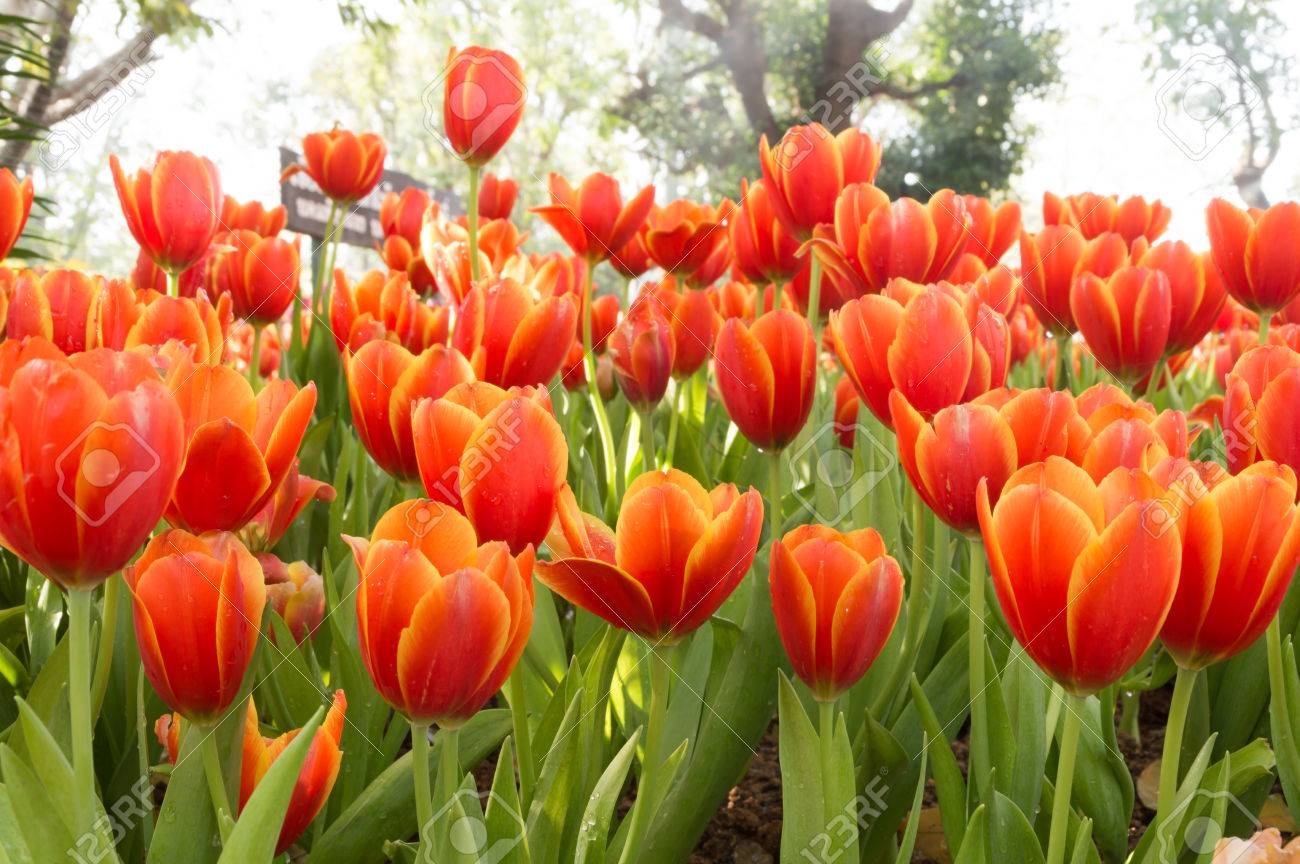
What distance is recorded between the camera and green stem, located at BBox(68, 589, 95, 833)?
58 cm

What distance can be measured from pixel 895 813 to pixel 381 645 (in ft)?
1.72

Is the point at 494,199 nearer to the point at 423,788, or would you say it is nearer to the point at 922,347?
the point at 922,347

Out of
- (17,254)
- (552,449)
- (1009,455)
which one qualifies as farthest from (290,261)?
(1009,455)

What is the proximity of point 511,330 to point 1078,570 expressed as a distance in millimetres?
Result: 617

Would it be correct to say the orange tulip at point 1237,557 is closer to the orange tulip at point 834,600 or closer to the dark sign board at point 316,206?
the orange tulip at point 834,600

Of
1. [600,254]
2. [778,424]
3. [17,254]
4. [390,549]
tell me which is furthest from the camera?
[17,254]

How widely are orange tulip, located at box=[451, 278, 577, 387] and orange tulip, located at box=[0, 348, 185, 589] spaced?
1.59ft

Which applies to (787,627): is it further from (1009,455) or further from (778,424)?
(778,424)

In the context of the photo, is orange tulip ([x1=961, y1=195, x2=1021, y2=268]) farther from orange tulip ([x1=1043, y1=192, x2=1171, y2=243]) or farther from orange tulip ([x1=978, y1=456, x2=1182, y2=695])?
orange tulip ([x1=978, y1=456, x2=1182, y2=695])

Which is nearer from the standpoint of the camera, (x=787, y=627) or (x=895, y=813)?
(x=787, y=627)

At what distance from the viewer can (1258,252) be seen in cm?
143

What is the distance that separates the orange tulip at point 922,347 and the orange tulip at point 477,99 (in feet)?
2.32

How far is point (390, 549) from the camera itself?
61 centimetres

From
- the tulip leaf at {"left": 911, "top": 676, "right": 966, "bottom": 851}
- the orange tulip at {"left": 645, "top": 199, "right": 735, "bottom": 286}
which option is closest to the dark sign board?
the orange tulip at {"left": 645, "top": 199, "right": 735, "bottom": 286}
